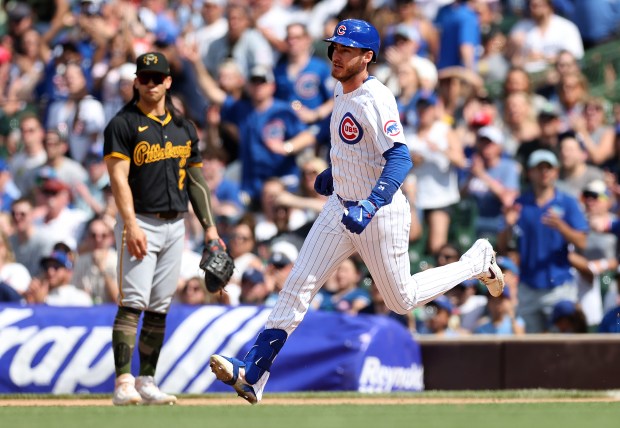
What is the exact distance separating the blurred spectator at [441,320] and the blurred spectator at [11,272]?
11.7ft

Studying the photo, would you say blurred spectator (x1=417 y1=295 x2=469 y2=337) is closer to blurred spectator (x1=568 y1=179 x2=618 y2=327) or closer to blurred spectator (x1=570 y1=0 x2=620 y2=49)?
blurred spectator (x1=568 y1=179 x2=618 y2=327)

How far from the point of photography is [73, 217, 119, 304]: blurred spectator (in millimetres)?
11328

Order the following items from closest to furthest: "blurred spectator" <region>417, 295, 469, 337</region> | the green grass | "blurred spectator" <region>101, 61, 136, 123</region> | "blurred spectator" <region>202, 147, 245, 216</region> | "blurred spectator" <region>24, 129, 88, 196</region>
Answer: the green grass → "blurred spectator" <region>417, 295, 469, 337</region> → "blurred spectator" <region>202, 147, 245, 216</region> → "blurred spectator" <region>24, 129, 88, 196</region> → "blurred spectator" <region>101, 61, 136, 123</region>

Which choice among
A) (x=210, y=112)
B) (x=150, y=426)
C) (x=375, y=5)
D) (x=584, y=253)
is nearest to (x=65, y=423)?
(x=150, y=426)

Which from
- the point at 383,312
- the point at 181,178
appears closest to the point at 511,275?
the point at 383,312

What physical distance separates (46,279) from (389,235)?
16.1 ft

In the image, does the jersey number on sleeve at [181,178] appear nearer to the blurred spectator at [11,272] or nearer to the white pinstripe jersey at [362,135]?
the white pinstripe jersey at [362,135]

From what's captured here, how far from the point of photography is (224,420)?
6555 mm

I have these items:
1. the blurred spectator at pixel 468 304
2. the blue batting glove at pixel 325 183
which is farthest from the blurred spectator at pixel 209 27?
the blue batting glove at pixel 325 183

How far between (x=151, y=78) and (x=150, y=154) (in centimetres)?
48

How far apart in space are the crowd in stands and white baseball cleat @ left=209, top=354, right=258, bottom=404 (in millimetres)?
3427

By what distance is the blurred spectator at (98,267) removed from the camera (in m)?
11.3

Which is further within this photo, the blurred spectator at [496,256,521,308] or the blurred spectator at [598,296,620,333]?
the blurred spectator at [496,256,521,308]

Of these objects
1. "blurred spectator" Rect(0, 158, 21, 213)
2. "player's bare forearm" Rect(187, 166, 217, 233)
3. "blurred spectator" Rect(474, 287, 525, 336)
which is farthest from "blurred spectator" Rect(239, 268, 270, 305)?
"blurred spectator" Rect(0, 158, 21, 213)
